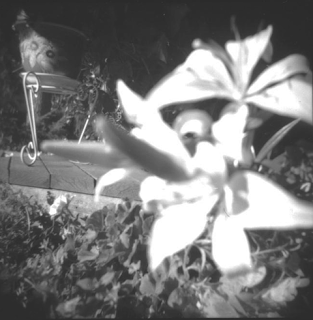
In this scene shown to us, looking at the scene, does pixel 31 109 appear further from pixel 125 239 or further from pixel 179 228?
pixel 179 228

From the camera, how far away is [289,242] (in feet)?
1.26

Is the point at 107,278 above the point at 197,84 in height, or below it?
below

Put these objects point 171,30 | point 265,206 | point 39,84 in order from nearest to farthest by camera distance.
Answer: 1. point 265,206
2. point 171,30
3. point 39,84

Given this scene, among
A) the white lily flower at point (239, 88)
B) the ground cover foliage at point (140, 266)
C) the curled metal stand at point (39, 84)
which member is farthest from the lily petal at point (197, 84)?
the curled metal stand at point (39, 84)

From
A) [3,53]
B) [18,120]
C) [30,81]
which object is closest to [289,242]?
[30,81]

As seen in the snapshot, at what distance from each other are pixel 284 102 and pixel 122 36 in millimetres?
610

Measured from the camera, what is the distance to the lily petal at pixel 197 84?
321 millimetres

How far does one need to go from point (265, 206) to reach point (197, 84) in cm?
13

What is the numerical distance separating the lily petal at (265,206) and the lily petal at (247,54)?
10 cm

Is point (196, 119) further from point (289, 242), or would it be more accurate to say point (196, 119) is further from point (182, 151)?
point (289, 242)

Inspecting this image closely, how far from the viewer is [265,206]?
0.29 metres

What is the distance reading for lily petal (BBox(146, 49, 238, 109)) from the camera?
1.05 feet

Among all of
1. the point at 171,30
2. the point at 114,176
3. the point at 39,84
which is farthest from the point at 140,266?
the point at 39,84

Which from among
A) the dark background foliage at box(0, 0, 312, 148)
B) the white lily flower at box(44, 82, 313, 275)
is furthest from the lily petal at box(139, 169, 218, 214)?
the dark background foliage at box(0, 0, 312, 148)
